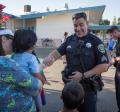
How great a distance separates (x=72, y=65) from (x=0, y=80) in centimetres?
145

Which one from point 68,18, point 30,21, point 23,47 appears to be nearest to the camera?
point 23,47

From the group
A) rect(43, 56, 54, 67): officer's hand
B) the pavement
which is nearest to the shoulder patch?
rect(43, 56, 54, 67): officer's hand

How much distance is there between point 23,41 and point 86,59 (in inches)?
38.8

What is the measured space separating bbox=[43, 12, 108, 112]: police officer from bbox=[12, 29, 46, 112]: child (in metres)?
0.75

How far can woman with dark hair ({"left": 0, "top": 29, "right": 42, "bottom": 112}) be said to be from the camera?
10.1 ft

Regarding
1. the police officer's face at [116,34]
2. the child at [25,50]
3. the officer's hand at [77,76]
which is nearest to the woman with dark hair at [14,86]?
the child at [25,50]

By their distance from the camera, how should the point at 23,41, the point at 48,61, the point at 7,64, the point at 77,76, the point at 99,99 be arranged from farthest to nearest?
the point at 99,99 < the point at 48,61 < the point at 77,76 < the point at 23,41 < the point at 7,64

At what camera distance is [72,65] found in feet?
14.4

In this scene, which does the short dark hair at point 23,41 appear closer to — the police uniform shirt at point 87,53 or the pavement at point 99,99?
the police uniform shirt at point 87,53

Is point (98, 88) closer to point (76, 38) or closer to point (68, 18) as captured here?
point (76, 38)

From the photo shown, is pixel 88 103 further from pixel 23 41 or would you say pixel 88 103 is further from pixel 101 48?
pixel 23 41

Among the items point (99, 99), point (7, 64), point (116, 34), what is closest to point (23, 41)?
point (7, 64)

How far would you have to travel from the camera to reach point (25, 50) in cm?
363

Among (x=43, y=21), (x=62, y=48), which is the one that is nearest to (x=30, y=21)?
(x=43, y=21)
